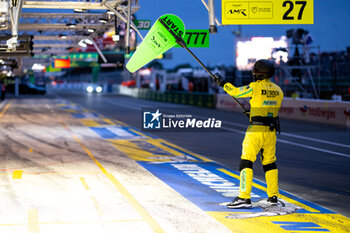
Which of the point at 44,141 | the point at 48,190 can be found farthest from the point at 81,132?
the point at 48,190

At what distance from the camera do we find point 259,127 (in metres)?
7.85

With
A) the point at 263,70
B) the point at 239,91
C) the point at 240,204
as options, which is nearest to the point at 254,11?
the point at 263,70

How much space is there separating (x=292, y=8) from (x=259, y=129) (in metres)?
4.96

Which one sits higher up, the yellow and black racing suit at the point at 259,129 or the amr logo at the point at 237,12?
the amr logo at the point at 237,12

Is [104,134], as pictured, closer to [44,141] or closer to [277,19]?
[44,141]

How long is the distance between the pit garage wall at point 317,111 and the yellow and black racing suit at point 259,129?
1589cm

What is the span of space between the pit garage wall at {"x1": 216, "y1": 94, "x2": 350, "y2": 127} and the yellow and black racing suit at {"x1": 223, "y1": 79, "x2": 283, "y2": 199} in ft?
52.1

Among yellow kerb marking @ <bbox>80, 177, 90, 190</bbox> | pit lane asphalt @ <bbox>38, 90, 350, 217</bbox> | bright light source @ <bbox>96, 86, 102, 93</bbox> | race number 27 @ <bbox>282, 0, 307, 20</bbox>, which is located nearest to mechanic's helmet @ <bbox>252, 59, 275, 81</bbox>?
pit lane asphalt @ <bbox>38, 90, 350, 217</bbox>

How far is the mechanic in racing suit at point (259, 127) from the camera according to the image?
25.7 feet

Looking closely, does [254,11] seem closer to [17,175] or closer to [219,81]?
[219,81]

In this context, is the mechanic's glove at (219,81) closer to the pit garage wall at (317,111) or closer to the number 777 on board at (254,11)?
the number 777 on board at (254,11)

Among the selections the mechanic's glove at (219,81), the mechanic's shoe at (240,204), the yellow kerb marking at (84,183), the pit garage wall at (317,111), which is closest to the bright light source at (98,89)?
the pit garage wall at (317,111)

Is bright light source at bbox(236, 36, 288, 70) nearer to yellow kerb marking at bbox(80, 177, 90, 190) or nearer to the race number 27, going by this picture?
the race number 27

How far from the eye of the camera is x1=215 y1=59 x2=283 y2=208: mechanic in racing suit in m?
7.82
